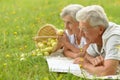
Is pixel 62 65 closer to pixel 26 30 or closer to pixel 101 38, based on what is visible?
pixel 101 38

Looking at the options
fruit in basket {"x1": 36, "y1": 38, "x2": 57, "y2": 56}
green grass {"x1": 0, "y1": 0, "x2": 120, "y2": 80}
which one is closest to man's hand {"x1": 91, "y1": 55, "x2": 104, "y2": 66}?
green grass {"x1": 0, "y1": 0, "x2": 120, "y2": 80}

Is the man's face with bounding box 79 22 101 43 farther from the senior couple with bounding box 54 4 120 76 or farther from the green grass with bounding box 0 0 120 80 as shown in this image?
the green grass with bounding box 0 0 120 80

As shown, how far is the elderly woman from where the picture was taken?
17.4 ft

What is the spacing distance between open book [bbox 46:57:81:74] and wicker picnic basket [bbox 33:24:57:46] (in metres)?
0.47

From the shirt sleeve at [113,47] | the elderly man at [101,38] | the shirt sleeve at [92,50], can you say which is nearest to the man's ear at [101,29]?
the elderly man at [101,38]

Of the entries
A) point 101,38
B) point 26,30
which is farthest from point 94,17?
point 26,30

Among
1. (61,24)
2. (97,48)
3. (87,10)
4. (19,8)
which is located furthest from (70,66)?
(19,8)

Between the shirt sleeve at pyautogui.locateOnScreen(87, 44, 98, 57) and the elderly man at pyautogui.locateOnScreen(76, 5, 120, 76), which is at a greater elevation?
the elderly man at pyautogui.locateOnScreen(76, 5, 120, 76)

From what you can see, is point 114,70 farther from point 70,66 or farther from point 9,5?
point 9,5

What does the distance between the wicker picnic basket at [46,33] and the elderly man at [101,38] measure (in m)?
1.11

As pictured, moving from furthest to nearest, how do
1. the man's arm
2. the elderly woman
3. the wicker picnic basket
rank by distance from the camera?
the wicker picnic basket < the elderly woman < the man's arm

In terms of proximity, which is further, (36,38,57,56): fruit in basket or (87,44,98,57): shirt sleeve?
(36,38,57,56): fruit in basket

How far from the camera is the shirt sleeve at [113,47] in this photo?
4.36m

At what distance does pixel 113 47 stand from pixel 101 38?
0.25 m
